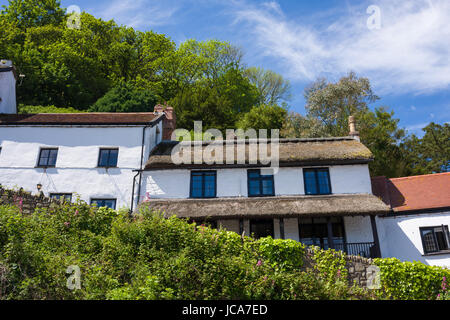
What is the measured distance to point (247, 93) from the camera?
48688 mm

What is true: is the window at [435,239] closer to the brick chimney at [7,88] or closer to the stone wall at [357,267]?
the stone wall at [357,267]

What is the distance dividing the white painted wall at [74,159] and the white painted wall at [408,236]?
14801 millimetres

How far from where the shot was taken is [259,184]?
20.8 m

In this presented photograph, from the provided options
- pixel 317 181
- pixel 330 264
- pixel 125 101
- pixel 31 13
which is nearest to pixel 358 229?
pixel 317 181

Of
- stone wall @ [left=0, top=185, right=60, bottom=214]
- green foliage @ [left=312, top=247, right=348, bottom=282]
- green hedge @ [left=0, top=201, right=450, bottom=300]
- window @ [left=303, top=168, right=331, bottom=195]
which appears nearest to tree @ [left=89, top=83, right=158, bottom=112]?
window @ [left=303, top=168, right=331, bottom=195]

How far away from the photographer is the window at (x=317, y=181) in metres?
20.4

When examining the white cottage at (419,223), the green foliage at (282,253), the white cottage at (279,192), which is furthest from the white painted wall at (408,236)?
the green foliage at (282,253)

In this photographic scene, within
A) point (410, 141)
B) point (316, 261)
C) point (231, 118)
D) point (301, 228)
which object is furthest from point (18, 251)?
point (410, 141)

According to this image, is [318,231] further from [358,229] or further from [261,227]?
[261,227]

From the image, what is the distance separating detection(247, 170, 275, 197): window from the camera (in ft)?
67.6

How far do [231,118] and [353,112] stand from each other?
1347cm

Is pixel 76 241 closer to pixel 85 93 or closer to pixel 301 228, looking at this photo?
pixel 301 228

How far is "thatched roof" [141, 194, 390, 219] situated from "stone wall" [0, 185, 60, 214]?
5574 millimetres
